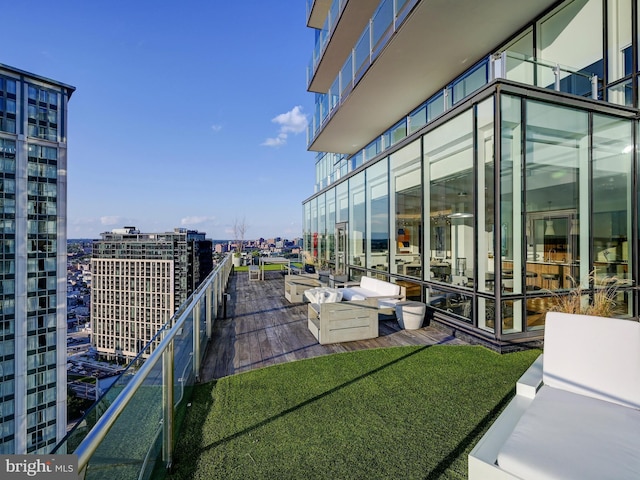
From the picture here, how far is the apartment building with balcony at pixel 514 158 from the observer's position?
15.5 ft

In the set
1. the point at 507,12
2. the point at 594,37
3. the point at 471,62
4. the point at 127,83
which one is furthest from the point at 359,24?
the point at 127,83

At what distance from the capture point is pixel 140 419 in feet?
5.84

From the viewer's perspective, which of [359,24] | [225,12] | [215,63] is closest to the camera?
[359,24]

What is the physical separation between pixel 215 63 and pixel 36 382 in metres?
17.5

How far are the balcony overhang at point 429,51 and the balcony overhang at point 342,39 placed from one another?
2485 millimetres

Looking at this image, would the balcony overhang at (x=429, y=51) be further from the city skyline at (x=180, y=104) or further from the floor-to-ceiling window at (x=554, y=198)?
the city skyline at (x=180, y=104)

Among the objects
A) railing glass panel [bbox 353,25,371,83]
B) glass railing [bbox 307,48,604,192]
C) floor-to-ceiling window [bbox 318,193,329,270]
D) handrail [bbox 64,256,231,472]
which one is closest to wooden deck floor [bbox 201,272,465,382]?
handrail [bbox 64,256,231,472]

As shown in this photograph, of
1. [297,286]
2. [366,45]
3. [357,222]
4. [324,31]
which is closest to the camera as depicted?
[366,45]

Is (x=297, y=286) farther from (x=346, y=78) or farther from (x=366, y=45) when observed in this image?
(x=366, y=45)

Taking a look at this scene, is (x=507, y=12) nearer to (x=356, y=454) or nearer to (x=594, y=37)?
(x=594, y=37)

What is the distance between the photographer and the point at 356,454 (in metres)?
2.34

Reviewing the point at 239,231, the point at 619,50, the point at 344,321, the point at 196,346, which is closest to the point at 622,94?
the point at 619,50

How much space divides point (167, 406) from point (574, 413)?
2.92m

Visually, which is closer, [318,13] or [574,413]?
[574,413]
